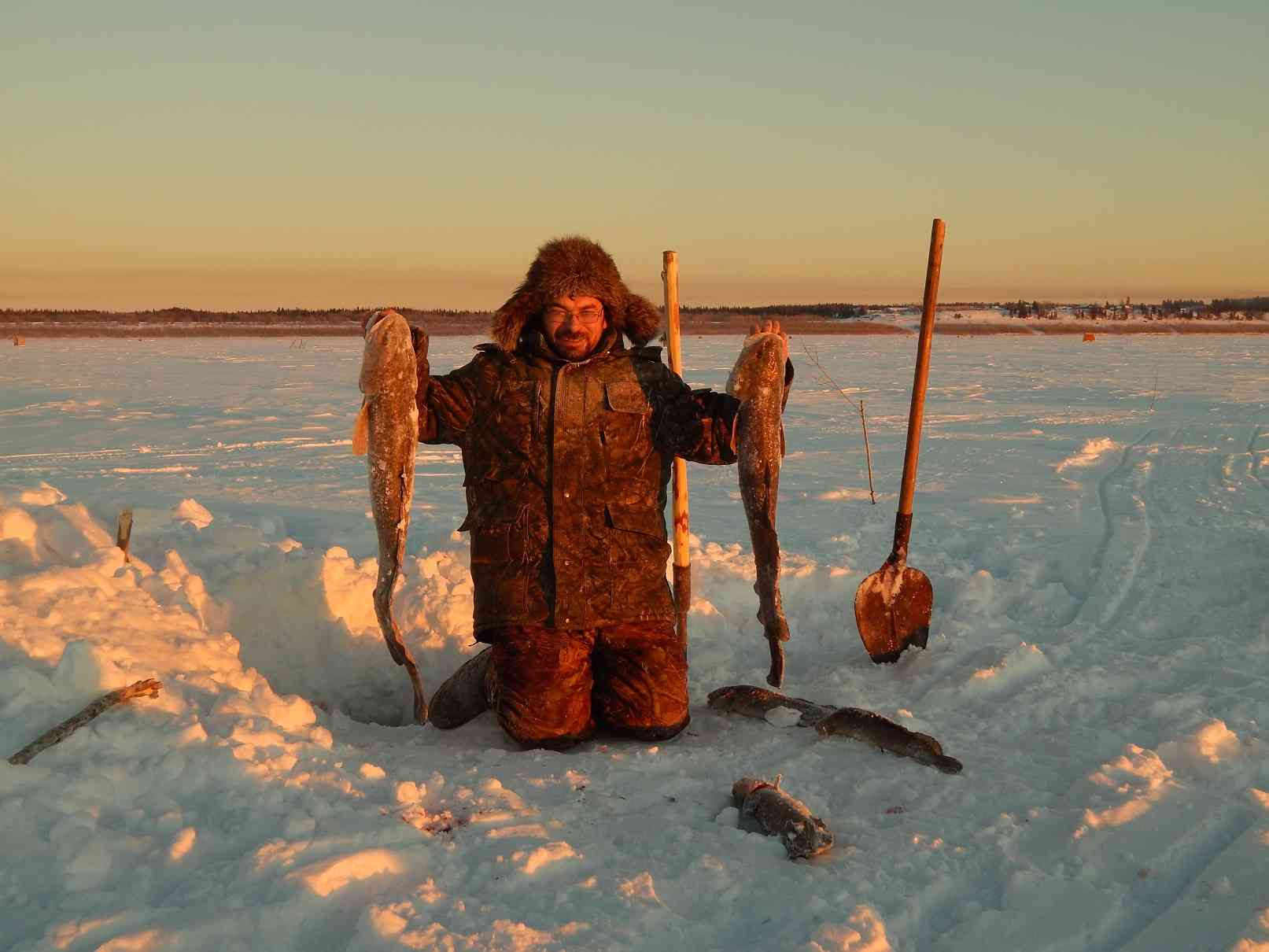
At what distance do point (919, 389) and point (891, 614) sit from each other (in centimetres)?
119

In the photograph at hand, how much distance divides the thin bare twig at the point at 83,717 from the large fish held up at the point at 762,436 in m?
2.30

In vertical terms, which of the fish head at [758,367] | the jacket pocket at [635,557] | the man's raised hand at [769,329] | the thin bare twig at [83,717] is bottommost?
the thin bare twig at [83,717]

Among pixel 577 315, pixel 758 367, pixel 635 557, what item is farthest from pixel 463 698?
pixel 758 367

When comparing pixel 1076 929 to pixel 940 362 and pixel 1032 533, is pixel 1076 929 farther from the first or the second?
pixel 940 362

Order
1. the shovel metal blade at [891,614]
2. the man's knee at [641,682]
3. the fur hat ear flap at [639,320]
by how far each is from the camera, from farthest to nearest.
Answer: the shovel metal blade at [891,614]
the fur hat ear flap at [639,320]
the man's knee at [641,682]

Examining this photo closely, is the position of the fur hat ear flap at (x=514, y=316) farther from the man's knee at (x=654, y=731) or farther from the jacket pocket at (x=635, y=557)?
the man's knee at (x=654, y=731)

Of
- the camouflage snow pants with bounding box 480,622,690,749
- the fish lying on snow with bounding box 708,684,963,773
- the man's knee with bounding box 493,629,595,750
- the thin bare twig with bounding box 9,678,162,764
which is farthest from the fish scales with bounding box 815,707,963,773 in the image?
the thin bare twig with bounding box 9,678,162,764

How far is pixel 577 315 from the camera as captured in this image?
4.23 m

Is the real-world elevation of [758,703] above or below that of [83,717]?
below

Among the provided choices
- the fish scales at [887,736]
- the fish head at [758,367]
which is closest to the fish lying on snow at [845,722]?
the fish scales at [887,736]

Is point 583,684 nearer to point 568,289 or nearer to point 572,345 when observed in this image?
point 572,345

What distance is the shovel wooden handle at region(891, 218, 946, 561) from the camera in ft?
16.7

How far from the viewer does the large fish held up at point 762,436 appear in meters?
3.84

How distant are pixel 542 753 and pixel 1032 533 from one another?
4510mm
